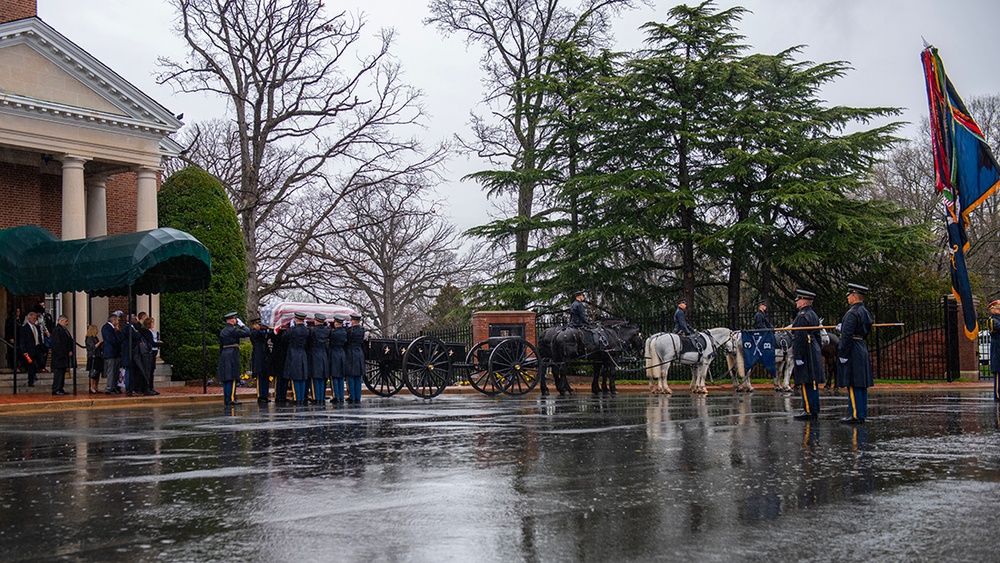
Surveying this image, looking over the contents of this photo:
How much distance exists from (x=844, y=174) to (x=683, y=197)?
6384 millimetres

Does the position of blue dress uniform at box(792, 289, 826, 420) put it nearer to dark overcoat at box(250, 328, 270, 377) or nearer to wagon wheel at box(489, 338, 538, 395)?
wagon wheel at box(489, 338, 538, 395)

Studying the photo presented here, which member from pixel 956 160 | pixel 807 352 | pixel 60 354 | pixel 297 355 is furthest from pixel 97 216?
pixel 956 160

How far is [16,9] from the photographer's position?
106ft

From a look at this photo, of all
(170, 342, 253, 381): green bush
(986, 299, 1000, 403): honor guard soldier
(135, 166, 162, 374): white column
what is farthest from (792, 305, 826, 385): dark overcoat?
(135, 166, 162, 374): white column

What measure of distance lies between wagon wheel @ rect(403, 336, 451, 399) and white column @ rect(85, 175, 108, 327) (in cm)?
1495

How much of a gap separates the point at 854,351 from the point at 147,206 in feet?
79.5

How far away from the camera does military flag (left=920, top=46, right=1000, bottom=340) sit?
17516 millimetres

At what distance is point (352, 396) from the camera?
20.5m

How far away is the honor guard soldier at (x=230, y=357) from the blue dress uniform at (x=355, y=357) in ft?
7.47

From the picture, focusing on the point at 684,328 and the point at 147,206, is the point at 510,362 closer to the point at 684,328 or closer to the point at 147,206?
the point at 684,328

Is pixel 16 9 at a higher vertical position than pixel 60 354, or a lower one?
higher

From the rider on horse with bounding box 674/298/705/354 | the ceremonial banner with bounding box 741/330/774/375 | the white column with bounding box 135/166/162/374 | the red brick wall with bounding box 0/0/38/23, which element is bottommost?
the ceremonial banner with bounding box 741/330/774/375

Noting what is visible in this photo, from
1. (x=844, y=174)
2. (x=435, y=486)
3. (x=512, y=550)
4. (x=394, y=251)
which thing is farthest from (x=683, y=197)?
(x=394, y=251)

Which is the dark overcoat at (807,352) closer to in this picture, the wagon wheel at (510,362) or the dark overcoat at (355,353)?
the wagon wheel at (510,362)
